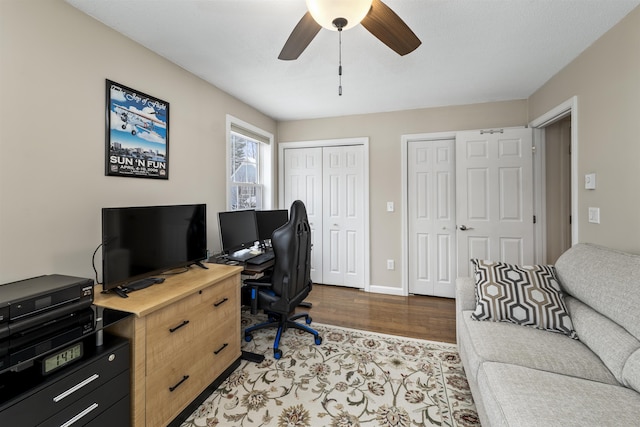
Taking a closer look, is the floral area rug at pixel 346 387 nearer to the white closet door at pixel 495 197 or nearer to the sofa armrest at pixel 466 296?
the sofa armrest at pixel 466 296

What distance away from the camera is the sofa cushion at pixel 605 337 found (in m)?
1.22

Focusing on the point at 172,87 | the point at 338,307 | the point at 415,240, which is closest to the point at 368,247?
the point at 415,240

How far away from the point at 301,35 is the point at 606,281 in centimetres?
212

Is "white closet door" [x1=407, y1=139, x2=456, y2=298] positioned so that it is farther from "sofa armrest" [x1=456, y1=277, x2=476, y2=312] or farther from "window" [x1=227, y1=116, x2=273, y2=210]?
"window" [x1=227, y1=116, x2=273, y2=210]

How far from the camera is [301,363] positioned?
2080mm

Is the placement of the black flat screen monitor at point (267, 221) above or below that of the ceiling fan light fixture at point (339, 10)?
below

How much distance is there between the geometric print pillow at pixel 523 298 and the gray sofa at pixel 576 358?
0.16 ft

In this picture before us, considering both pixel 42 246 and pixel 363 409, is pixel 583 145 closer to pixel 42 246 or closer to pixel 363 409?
pixel 363 409

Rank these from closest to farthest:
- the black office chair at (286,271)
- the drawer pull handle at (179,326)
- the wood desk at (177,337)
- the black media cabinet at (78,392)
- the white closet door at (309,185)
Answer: the black media cabinet at (78,392) → the wood desk at (177,337) → the drawer pull handle at (179,326) → the black office chair at (286,271) → the white closet door at (309,185)

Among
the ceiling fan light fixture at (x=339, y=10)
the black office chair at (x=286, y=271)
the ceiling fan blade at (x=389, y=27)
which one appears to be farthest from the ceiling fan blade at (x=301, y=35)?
the black office chair at (x=286, y=271)

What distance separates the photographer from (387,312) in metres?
3.02

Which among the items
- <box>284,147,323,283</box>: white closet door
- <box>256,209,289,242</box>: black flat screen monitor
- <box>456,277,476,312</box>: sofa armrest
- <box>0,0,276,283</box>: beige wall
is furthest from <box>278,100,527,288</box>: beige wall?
<box>0,0,276,283</box>: beige wall

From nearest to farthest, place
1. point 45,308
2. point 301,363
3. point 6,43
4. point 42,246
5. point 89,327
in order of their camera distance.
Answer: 1. point 45,308
2. point 89,327
3. point 6,43
4. point 42,246
5. point 301,363

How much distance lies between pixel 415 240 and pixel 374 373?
1988 millimetres
